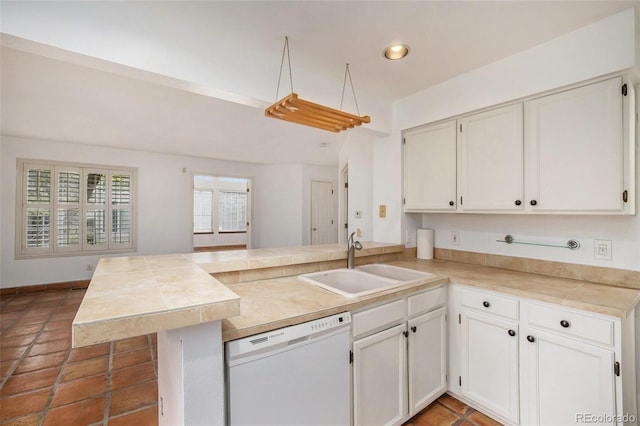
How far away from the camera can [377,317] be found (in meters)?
1.60

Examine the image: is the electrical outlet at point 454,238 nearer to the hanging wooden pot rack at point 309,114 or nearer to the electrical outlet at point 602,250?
the electrical outlet at point 602,250

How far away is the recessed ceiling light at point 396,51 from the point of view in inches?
74.7

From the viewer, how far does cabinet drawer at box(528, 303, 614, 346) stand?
1421 millimetres

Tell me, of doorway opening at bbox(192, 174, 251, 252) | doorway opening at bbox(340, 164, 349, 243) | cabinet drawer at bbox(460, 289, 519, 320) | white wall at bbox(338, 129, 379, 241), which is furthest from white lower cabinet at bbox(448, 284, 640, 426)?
doorway opening at bbox(192, 174, 251, 252)

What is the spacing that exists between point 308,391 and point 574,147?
207 centimetres

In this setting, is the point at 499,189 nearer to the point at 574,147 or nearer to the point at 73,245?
the point at 574,147

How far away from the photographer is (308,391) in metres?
1.29

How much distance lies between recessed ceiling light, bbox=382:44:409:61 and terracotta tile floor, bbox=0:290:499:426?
2410 millimetres

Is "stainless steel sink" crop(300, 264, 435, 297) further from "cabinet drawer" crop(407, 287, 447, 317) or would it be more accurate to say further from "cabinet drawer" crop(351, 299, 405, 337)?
→ "cabinet drawer" crop(351, 299, 405, 337)

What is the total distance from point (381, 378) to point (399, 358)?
0.57 ft

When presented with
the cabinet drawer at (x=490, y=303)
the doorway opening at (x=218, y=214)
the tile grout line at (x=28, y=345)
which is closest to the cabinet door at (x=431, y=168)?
the cabinet drawer at (x=490, y=303)

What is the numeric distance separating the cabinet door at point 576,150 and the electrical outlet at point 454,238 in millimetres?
778

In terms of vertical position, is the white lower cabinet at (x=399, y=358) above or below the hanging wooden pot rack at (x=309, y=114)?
below

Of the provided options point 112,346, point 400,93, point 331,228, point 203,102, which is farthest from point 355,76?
point 331,228
